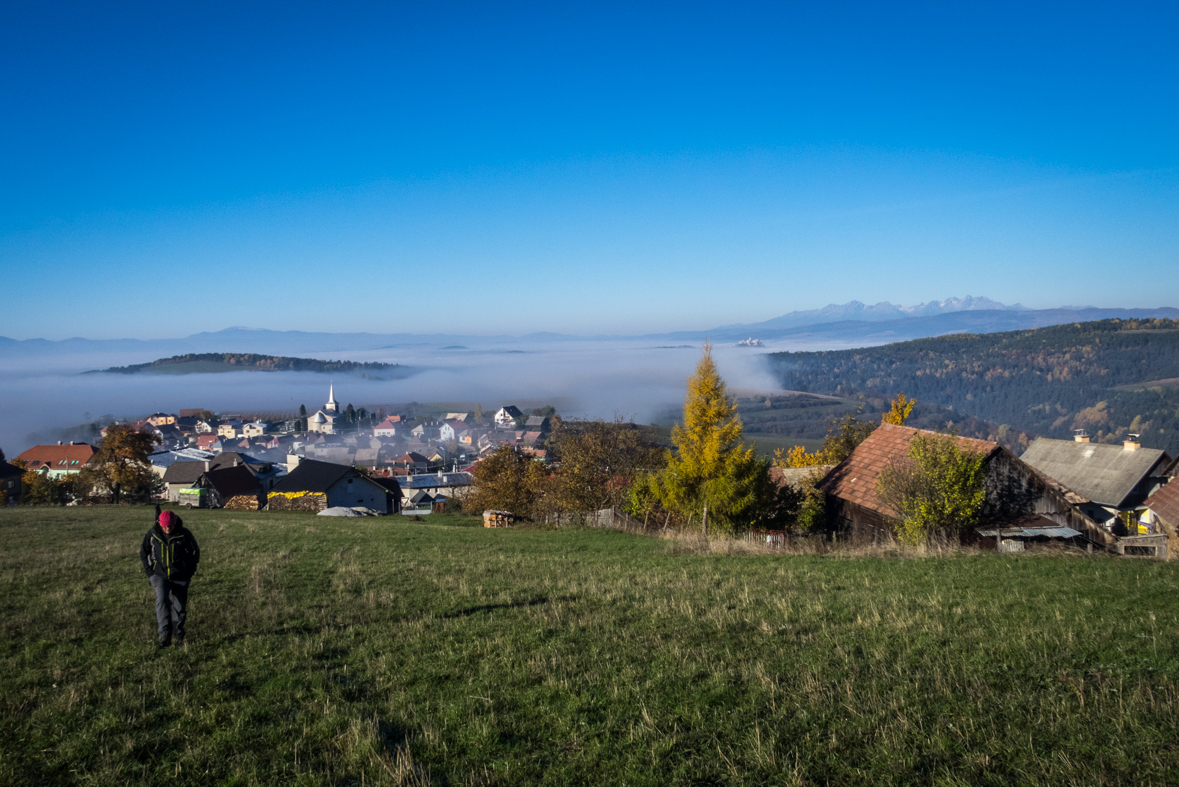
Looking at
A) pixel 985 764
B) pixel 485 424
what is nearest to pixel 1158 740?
pixel 985 764

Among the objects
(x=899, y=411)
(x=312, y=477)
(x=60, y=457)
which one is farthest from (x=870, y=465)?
(x=60, y=457)

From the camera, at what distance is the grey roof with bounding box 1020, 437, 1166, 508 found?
40.3 metres

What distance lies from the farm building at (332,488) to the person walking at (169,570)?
49221mm

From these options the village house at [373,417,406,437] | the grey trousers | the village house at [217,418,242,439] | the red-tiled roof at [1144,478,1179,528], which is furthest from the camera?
the village house at [373,417,406,437]

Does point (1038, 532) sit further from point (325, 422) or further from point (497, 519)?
point (325, 422)

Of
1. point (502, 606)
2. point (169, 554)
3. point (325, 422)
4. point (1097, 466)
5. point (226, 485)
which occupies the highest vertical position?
point (169, 554)

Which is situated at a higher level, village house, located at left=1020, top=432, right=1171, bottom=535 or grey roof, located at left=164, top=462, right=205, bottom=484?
village house, located at left=1020, top=432, right=1171, bottom=535

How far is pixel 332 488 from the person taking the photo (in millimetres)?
59938

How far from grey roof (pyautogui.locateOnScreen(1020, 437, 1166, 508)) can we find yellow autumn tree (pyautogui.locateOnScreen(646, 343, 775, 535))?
83.3 feet

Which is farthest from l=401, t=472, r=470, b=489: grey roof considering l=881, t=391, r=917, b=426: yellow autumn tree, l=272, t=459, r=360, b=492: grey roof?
l=881, t=391, r=917, b=426: yellow autumn tree

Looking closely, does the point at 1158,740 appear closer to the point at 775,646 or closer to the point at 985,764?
the point at 985,764

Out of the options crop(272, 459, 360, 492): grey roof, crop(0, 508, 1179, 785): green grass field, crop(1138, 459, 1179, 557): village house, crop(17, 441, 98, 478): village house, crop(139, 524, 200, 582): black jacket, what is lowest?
crop(17, 441, 98, 478): village house

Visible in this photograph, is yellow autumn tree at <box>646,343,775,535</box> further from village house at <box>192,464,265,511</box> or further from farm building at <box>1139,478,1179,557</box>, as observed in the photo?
village house at <box>192,464,265,511</box>

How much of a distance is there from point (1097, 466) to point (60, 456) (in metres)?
141
